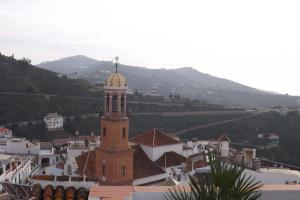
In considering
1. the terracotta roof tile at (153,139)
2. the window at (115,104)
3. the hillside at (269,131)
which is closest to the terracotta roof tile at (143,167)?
the terracotta roof tile at (153,139)

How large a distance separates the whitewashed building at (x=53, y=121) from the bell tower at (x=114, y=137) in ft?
114

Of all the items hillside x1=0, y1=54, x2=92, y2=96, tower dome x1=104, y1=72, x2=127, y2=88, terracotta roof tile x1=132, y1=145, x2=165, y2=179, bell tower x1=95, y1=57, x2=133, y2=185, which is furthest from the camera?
hillside x1=0, y1=54, x2=92, y2=96

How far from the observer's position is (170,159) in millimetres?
24344

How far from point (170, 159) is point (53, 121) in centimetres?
3215

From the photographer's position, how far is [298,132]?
60.4 meters

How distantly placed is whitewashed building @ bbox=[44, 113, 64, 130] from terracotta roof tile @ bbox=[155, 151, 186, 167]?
3152 cm

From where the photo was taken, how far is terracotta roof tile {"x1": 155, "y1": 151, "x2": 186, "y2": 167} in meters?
23.7

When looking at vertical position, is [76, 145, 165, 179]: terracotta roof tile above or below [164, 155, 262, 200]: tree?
below

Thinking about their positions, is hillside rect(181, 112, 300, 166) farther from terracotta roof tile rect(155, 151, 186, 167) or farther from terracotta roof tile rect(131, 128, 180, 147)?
terracotta roof tile rect(131, 128, 180, 147)

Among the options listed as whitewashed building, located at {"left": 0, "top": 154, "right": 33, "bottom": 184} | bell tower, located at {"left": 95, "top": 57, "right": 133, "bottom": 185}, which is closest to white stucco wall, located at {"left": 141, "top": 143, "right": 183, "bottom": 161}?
bell tower, located at {"left": 95, "top": 57, "right": 133, "bottom": 185}

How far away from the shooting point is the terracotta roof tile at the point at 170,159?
23.7 meters

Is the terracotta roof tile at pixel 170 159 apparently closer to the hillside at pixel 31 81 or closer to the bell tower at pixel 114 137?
the bell tower at pixel 114 137

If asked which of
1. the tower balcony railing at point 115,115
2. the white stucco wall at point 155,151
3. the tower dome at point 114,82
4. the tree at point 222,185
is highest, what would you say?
the tower dome at point 114,82

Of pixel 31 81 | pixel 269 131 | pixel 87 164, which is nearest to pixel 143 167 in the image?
pixel 87 164
